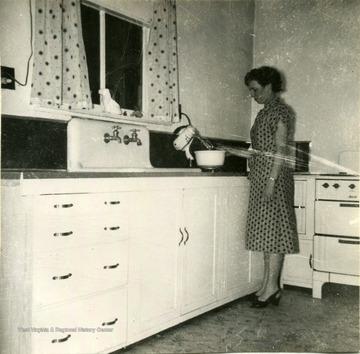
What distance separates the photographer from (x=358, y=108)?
435 cm

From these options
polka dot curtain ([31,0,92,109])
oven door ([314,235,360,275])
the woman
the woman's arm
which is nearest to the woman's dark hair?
the woman

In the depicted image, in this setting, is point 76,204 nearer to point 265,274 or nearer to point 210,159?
point 210,159

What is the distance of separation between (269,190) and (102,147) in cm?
128

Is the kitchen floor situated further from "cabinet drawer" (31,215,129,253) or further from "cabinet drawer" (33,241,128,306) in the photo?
"cabinet drawer" (31,215,129,253)

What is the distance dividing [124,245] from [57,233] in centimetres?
46

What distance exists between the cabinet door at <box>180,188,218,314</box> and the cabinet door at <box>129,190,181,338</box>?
0.10 m

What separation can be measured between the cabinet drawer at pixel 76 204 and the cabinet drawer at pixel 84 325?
444 millimetres

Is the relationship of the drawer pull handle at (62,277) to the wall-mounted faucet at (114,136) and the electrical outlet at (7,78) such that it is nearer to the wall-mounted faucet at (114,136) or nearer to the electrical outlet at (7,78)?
the wall-mounted faucet at (114,136)

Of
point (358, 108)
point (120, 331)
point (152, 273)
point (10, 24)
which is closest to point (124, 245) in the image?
point (152, 273)

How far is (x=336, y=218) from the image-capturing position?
142 inches

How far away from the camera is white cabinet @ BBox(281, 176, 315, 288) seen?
12.3 feet

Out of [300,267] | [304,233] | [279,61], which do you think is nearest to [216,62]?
[279,61]

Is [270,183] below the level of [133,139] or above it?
below

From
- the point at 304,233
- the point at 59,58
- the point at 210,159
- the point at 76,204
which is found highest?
the point at 59,58
